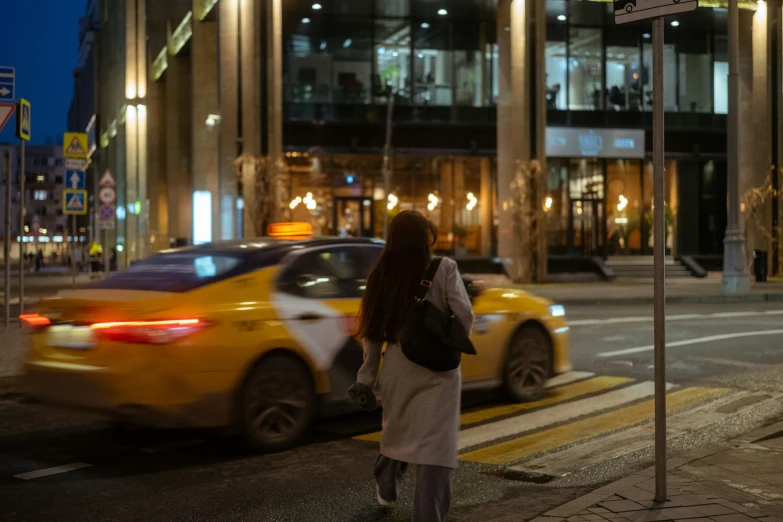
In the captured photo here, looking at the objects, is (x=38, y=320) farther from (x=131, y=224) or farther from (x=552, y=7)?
(x=131, y=224)

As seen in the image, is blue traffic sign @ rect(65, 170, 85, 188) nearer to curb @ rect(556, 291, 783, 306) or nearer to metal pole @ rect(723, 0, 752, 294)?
curb @ rect(556, 291, 783, 306)

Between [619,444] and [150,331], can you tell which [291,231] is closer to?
[150,331]

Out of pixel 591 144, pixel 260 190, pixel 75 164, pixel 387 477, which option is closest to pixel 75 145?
pixel 75 164

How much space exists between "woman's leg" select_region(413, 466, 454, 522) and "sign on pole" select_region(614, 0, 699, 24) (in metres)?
2.85

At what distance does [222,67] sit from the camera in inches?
1367

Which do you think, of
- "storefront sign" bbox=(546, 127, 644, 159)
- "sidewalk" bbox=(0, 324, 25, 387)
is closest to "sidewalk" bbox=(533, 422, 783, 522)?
"sidewalk" bbox=(0, 324, 25, 387)

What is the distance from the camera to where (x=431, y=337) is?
4.79m

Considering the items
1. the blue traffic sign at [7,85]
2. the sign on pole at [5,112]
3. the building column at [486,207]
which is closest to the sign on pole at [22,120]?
the blue traffic sign at [7,85]

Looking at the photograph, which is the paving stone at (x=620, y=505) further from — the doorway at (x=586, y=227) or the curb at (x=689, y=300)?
the doorway at (x=586, y=227)

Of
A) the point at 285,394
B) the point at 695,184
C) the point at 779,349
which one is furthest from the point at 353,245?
the point at 695,184

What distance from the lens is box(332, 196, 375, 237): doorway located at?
4228 centimetres

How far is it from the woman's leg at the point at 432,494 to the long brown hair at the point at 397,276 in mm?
703

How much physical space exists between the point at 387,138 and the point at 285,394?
3229 centimetres

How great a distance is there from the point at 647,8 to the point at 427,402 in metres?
2.73
